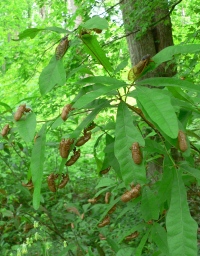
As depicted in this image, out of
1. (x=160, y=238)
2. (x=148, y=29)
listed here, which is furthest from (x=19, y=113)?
(x=148, y=29)

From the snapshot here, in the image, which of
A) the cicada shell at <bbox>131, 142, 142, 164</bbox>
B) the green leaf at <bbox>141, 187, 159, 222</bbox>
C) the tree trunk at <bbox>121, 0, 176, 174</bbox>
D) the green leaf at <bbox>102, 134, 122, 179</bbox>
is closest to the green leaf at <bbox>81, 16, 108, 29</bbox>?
the cicada shell at <bbox>131, 142, 142, 164</bbox>

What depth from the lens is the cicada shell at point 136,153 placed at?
91 centimetres

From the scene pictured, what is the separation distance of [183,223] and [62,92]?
3.46 m

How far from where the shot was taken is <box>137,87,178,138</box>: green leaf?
31.4 inches

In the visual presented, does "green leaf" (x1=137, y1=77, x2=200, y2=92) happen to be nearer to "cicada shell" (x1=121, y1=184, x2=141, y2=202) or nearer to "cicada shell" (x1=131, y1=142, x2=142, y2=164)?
"cicada shell" (x1=131, y1=142, x2=142, y2=164)

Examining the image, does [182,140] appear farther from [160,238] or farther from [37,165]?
[160,238]

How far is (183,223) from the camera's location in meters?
0.96

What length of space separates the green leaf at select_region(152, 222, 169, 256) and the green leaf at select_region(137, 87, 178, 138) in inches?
26.0

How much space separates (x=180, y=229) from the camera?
95 cm

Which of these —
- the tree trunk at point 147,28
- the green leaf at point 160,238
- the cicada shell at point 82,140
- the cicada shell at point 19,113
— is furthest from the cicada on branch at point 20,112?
the tree trunk at point 147,28

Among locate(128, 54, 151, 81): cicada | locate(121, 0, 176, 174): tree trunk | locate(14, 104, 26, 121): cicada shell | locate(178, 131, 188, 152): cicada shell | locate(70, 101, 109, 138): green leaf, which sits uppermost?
locate(121, 0, 176, 174): tree trunk

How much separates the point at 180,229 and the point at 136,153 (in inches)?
9.6

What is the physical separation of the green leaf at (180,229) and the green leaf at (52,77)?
1.55ft

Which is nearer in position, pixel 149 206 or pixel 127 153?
pixel 127 153
